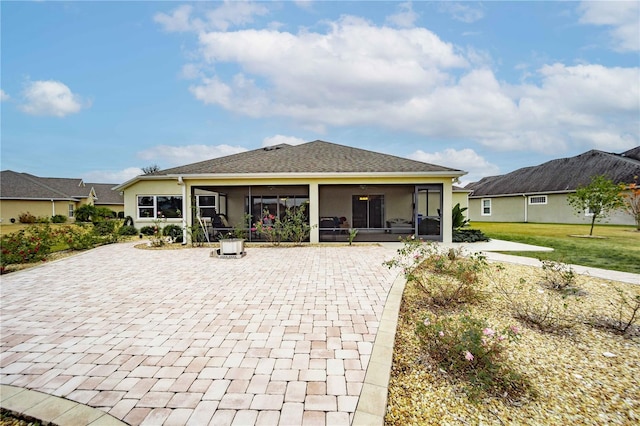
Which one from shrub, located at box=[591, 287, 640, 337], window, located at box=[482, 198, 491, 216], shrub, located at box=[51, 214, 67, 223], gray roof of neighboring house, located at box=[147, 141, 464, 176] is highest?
gray roof of neighboring house, located at box=[147, 141, 464, 176]

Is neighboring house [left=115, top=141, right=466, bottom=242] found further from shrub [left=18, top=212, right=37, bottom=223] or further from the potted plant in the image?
shrub [left=18, top=212, right=37, bottom=223]

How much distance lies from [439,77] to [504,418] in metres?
15.3

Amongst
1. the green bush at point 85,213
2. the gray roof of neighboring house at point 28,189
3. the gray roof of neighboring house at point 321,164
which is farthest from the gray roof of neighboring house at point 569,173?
the gray roof of neighboring house at point 28,189

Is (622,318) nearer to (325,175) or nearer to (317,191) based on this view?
(325,175)

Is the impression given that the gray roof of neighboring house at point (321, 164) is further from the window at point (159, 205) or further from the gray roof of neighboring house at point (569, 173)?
the gray roof of neighboring house at point (569, 173)

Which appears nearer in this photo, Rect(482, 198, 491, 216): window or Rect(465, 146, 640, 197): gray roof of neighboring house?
Rect(465, 146, 640, 197): gray roof of neighboring house

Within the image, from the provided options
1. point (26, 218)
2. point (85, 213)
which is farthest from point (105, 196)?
point (26, 218)

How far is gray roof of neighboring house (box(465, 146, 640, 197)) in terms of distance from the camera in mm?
21969

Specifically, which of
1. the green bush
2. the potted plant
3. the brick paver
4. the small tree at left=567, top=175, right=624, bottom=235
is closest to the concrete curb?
the brick paver

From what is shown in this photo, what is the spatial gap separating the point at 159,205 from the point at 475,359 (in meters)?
18.8

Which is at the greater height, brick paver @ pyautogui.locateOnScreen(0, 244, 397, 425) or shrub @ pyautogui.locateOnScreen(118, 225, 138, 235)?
shrub @ pyautogui.locateOnScreen(118, 225, 138, 235)

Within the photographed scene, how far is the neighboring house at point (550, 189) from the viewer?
2184 cm

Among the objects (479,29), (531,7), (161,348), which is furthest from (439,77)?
(161,348)

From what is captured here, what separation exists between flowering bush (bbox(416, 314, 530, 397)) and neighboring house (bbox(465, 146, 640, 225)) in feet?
81.0
